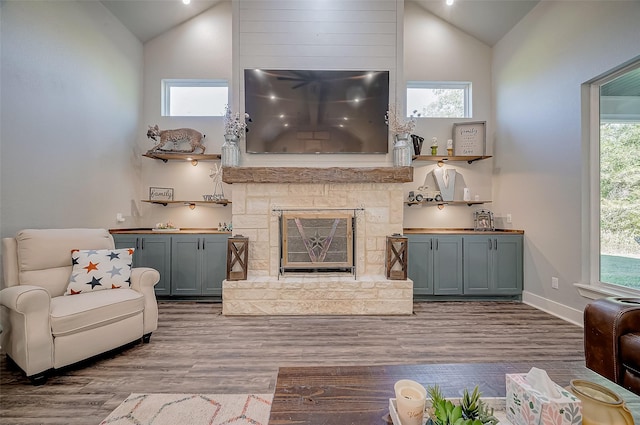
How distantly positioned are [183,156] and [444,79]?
405cm

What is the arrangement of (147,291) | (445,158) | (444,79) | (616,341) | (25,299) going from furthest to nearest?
1. (444,79)
2. (445,158)
3. (147,291)
4. (25,299)
5. (616,341)

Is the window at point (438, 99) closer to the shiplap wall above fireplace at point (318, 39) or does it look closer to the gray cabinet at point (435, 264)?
the shiplap wall above fireplace at point (318, 39)

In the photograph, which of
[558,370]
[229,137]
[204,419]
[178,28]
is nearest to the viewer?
[558,370]

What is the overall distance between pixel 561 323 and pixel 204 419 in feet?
11.3

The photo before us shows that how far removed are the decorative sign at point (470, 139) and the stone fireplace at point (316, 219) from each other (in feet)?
4.45

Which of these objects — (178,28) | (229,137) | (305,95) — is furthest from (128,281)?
(178,28)

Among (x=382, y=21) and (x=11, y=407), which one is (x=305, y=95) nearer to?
(x=382, y=21)

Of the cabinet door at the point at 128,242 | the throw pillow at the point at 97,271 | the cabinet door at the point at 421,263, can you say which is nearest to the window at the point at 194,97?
the cabinet door at the point at 128,242

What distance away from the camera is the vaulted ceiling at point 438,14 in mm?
3668

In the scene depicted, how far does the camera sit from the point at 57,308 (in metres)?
1.97

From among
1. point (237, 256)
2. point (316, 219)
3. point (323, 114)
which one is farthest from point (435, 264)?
point (237, 256)

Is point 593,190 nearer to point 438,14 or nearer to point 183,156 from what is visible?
point 438,14

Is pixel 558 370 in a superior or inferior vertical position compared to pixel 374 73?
inferior

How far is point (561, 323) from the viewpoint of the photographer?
115 inches
